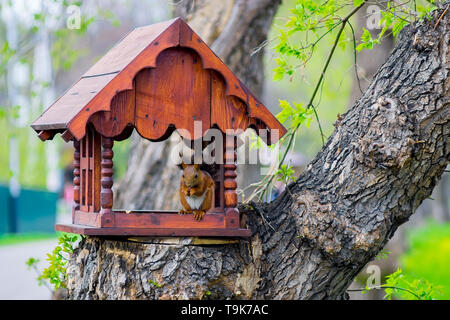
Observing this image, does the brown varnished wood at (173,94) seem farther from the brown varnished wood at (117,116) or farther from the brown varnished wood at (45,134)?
the brown varnished wood at (45,134)

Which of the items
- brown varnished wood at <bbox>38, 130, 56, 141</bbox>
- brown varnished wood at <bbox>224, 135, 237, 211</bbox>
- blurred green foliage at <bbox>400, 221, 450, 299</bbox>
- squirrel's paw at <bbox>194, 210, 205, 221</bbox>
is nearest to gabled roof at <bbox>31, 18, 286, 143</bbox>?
brown varnished wood at <bbox>38, 130, 56, 141</bbox>

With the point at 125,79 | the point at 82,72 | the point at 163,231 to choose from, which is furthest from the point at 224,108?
the point at 82,72

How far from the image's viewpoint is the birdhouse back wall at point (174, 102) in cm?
301

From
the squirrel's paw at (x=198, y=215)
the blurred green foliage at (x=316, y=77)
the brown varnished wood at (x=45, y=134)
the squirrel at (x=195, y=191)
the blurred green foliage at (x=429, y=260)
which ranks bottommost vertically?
the blurred green foliage at (x=429, y=260)

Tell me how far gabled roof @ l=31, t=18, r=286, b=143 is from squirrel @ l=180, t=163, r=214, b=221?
0.43 metres

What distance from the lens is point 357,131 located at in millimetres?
3258

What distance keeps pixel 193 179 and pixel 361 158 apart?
0.89 metres

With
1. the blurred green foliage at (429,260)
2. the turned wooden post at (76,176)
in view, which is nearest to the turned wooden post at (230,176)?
the turned wooden post at (76,176)

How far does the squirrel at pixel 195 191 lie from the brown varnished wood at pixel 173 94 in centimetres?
19

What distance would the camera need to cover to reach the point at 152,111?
308 cm

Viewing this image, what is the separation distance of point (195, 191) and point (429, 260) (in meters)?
10.4

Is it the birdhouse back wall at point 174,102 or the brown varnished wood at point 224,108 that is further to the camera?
the brown varnished wood at point 224,108

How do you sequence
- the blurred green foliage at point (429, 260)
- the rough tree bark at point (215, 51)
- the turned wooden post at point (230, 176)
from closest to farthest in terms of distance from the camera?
the turned wooden post at point (230, 176) < the rough tree bark at point (215, 51) < the blurred green foliage at point (429, 260)

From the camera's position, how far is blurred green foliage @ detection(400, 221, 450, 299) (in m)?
10.1
